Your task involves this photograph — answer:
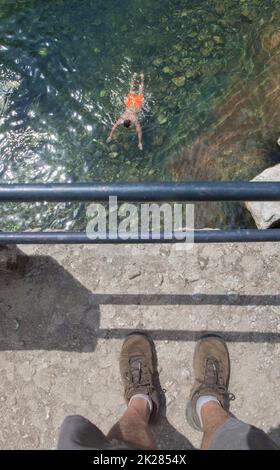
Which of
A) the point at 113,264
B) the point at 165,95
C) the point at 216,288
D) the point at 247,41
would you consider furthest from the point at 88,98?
the point at 216,288

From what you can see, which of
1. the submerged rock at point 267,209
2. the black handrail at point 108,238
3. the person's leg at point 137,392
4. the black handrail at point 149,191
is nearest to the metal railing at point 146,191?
the black handrail at point 149,191

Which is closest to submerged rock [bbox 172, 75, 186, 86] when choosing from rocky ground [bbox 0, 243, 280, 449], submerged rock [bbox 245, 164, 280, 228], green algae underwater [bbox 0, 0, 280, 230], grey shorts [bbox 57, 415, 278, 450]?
Answer: green algae underwater [bbox 0, 0, 280, 230]

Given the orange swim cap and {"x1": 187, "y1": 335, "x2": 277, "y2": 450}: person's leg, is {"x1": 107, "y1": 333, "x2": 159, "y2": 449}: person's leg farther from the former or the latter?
the orange swim cap

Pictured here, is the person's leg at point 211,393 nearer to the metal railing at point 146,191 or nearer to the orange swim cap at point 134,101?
the metal railing at point 146,191

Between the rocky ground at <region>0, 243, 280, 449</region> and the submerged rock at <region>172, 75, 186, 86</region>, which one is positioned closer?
the rocky ground at <region>0, 243, 280, 449</region>

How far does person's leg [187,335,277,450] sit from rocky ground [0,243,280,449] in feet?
0.24

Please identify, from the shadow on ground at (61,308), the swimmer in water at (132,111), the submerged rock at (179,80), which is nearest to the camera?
the shadow on ground at (61,308)

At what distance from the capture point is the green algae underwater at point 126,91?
5199 millimetres

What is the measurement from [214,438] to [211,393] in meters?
0.47

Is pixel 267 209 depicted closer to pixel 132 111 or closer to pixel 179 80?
pixel 132 111

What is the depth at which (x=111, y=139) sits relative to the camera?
5531 mm

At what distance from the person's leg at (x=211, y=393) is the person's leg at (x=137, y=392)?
27 centimetres

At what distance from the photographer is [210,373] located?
296cm

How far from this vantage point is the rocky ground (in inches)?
Result: 117
